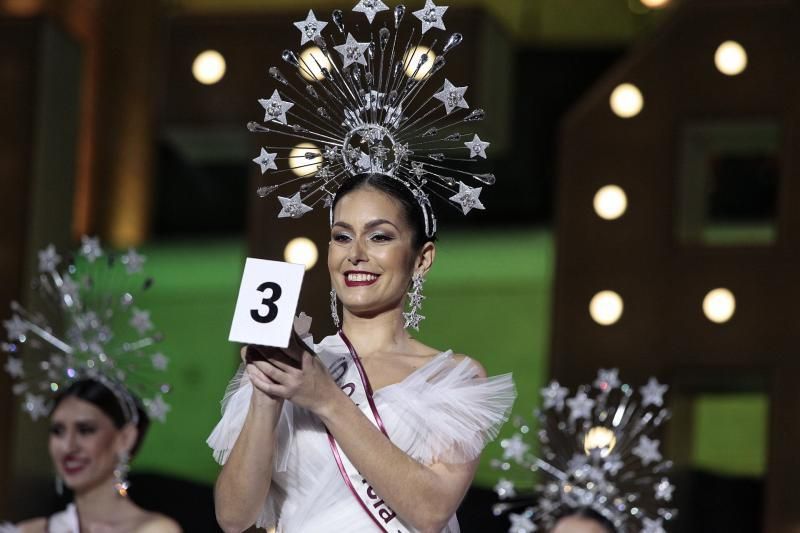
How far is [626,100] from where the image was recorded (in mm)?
5414

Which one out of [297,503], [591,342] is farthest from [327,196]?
[591,342]

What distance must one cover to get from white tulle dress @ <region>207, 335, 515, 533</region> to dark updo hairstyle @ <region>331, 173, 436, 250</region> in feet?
0.74

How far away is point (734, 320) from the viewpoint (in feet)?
16.9

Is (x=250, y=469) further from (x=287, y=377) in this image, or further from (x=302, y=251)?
(x=302, y=251)

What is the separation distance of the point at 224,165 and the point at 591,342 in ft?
5.84

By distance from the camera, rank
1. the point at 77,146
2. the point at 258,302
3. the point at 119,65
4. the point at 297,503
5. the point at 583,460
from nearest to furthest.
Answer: the point at 258,302, the point at 297,503, the point at 583,460, the point at 77,146, the point at 119,65

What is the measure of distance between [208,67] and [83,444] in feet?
5.08

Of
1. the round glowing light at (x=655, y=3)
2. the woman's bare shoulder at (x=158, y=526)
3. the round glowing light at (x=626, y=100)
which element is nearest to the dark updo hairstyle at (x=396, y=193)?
the woman's bare shoulder at (x=158, y=526)

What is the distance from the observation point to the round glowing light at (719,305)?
5168 mm

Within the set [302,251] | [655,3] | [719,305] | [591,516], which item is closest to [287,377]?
[591,516]

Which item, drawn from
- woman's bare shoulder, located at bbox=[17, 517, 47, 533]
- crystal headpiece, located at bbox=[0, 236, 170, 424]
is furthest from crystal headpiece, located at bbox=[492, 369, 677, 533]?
woman's bare shoulder, located at bbox=[17, 517, 47, 533]

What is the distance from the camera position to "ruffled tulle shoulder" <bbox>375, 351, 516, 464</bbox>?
94.5 inches

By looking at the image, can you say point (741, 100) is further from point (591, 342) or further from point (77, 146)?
point (77, 146)

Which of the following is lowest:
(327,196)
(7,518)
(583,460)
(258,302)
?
(7,518)
